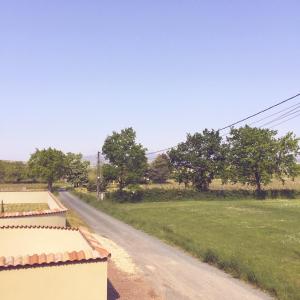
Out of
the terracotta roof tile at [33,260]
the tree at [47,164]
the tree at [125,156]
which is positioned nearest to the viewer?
the terracotta roof tile at [33,260]

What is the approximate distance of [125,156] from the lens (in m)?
73.6

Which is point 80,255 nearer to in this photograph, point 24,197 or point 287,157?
point 24,197

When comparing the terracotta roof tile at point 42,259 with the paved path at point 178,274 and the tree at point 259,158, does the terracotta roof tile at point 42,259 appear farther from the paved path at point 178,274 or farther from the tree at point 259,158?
the tree at point 259,158

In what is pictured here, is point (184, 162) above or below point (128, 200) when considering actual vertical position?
above

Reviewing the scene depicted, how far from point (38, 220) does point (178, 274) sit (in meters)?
9.58

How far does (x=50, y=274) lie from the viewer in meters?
11.0

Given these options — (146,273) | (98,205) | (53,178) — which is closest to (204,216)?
(98,205)

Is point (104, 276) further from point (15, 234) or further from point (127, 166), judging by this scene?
point (127, 166)

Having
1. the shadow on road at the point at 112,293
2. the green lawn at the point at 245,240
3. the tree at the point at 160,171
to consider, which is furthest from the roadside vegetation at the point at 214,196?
the tree at the point at 160,171

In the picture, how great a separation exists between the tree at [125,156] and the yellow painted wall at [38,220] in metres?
45.7

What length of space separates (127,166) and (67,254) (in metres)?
62.3

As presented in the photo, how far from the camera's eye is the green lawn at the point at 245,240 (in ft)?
62.7

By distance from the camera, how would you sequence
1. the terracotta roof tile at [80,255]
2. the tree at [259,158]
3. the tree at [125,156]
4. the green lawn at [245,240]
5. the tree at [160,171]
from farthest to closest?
the tree at [160,171]
the tree at [259,158]
the tree at [125,156]
the green lawn at [245,240]
the terracotta roof tile at [80,255]

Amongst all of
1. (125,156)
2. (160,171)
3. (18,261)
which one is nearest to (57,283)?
(18,261)
